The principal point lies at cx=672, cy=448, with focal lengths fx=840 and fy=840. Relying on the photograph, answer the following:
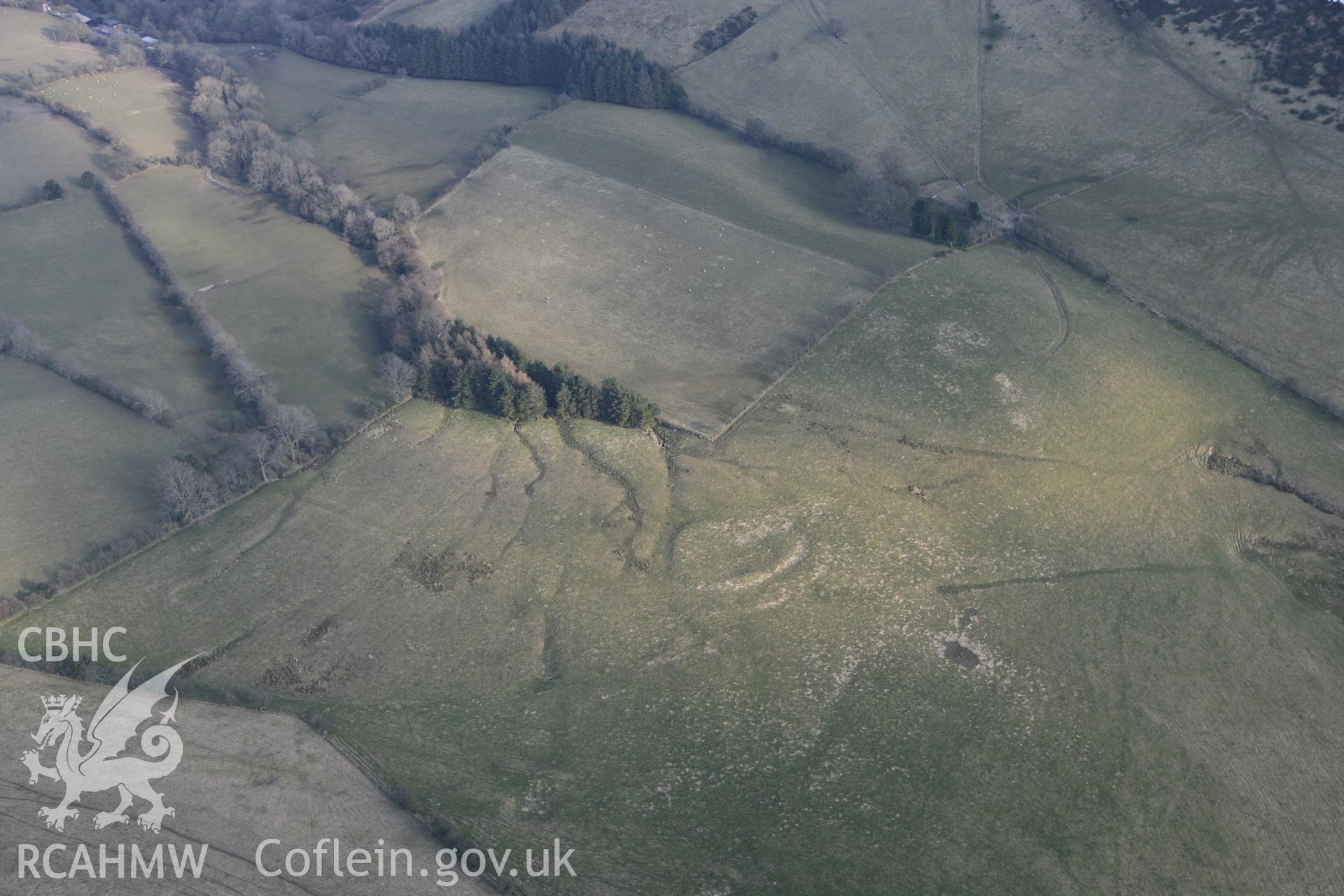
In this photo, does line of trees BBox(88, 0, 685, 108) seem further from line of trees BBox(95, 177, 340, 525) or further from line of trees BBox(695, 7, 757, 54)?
line of trees BBox(95, 177, 340, 525)

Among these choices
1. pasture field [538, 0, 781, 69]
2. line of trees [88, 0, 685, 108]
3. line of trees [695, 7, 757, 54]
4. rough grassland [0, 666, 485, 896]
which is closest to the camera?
rough grassland [0, 666, 485, 896]

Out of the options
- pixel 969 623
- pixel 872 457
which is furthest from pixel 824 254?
pixel 969 623

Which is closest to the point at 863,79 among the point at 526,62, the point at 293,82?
the point at 526,62

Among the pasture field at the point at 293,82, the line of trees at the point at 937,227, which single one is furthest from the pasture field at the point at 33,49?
the line of trees at the point at 937,227

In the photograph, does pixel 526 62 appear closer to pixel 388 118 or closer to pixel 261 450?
pixel 388 118

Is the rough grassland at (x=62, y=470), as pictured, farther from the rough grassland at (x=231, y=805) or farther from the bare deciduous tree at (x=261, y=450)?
the rough grassland at (x=231, y=805)

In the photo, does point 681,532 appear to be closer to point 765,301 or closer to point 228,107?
point 765,301

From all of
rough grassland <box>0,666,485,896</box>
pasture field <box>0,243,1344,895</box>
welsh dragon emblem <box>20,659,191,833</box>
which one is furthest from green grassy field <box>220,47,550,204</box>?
rough grassland <box>0,666,485,896</box>
